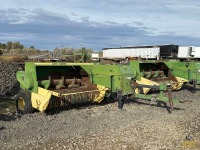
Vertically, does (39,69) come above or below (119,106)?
above

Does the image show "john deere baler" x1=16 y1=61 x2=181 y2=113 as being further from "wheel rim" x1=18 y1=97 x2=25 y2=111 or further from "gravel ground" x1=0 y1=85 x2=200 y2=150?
"gravel ground" x1=0 y1=85 x2=200 y2=150

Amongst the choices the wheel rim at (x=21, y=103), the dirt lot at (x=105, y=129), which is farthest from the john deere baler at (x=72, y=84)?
the dirt lot at (x=105, y=129)

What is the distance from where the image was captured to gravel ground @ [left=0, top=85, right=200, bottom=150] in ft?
20.2

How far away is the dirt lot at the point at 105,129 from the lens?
6.17 m

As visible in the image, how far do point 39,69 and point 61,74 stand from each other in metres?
0.85

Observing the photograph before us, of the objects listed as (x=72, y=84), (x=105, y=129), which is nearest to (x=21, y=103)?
→ (x=72, y=84)

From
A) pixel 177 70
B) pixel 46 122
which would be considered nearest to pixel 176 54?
pixel 177 70

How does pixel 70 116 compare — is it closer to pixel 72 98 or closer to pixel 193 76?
pixel 72 98

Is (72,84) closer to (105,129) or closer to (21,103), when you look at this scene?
(21,103)

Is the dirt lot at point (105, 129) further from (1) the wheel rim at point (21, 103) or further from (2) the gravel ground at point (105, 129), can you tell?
(1) the wheel rim at point (21, 103)

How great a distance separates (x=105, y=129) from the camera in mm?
7262

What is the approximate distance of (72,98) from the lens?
9227 mm

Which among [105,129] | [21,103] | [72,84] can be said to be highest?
[72,84]

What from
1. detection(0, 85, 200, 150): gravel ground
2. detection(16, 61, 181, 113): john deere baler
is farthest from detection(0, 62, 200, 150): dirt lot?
detection(16, 61, 181, 113): john deere baler
